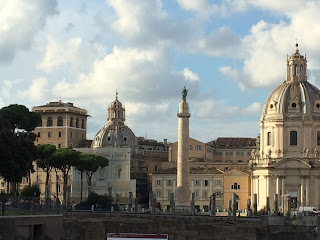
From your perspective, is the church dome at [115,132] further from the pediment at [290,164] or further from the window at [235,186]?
the pediment at [290,164]

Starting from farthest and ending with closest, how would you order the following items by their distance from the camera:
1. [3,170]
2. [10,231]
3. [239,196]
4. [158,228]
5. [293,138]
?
[239,196]
[293,138]
[158,228]
[3,170]
[10,231]

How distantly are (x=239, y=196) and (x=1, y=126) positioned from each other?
57.6 metres

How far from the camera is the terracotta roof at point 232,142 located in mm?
162750

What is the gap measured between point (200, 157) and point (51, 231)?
90.1 meters

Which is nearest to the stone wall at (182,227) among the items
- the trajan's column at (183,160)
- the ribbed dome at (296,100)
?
the trajan's column at (183,160)

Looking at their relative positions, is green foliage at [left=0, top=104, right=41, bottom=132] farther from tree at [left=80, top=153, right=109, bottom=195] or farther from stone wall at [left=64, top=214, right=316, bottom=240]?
tree at [left=80, top=153, right=109, bottom=195]

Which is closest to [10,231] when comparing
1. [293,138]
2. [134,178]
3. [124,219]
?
[124,219]

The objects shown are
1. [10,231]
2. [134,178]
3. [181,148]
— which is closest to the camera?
[10,231]

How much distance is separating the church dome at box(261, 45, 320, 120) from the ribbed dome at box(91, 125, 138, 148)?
31.4 m

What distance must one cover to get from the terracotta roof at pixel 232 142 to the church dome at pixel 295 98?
38.7 m

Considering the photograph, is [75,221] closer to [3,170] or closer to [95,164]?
[3,170]

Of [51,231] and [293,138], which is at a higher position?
[293,138]

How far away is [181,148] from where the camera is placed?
351ft

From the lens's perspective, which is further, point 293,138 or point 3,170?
point 293,138
